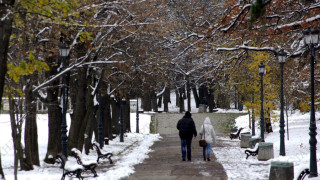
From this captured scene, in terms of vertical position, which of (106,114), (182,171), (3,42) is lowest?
(182,171)

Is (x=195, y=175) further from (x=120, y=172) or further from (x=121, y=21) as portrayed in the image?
(x=121, y=21)

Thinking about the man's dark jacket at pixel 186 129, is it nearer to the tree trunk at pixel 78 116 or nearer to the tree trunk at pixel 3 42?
the tree trunk at pixel 78 116

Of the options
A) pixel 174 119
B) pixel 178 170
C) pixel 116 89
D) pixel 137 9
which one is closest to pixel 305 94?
pixel 116 89

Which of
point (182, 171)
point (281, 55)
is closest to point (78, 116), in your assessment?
point (182, 171)

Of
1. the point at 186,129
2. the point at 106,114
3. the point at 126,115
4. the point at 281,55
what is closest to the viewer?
the point at 186,129

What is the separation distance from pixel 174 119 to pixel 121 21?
36.3m

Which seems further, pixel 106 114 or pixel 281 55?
pixel 106 114

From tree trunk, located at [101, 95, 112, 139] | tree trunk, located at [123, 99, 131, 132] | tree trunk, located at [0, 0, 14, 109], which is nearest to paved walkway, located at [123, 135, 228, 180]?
tree trunk, located at [0, 0, 14, 109]

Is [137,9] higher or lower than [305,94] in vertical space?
higher

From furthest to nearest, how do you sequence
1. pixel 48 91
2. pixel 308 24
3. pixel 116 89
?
1. pixel 116 89
2. pixel 48 91
3. pixel 308 24

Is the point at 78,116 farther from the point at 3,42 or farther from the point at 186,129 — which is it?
the point at 3,42

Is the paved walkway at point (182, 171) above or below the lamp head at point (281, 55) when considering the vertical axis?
below

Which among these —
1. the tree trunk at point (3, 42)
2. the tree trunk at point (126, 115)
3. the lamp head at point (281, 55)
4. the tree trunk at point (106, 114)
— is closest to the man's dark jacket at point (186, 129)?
the lamp head at point (281, 55)

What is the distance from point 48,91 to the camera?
1969cm
